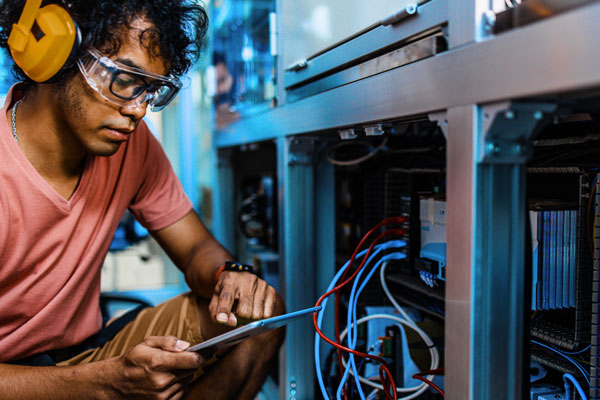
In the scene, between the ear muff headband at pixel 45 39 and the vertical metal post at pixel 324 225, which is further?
the vertical metal post at pixel 324 225

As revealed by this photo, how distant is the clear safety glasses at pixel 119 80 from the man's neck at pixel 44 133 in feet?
0.53

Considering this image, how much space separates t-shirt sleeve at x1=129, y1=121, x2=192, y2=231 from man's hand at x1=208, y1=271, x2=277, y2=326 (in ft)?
1.14

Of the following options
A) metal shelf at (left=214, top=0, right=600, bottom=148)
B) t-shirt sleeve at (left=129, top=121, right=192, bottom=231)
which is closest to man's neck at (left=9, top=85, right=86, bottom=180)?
t-shirt sleeve at (left=129, top=121, right=192, bottom=231)

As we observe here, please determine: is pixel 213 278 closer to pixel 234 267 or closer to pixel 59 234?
pixel 234 267

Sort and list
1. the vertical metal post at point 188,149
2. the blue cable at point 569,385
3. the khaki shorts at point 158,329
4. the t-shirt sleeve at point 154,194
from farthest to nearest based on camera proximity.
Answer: the vertical metal post at point 188,149 < the t-shirt sleeve at point 154,194 < the khaki shorts at point 158,329 < the blue cable at point 569,385

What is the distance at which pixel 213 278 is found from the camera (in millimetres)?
1214

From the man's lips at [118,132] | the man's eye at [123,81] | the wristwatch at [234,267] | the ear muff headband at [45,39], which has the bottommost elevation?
the wristwatch at [234,267]

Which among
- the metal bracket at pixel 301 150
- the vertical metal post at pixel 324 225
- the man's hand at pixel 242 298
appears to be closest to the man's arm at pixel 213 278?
the man's hand at pixel 242 298

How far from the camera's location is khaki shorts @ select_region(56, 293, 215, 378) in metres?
1.24

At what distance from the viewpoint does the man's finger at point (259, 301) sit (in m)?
1.02

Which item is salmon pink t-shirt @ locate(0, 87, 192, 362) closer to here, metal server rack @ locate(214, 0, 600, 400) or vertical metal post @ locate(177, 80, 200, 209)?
metal server rack @ locate(214, 0, 600, 400)

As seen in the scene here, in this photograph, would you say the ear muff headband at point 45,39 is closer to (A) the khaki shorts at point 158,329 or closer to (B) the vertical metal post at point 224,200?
A: (A) the khaki shorts at point 158,329

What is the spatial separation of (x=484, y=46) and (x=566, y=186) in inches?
23.5

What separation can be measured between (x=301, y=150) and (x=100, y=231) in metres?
0.55
